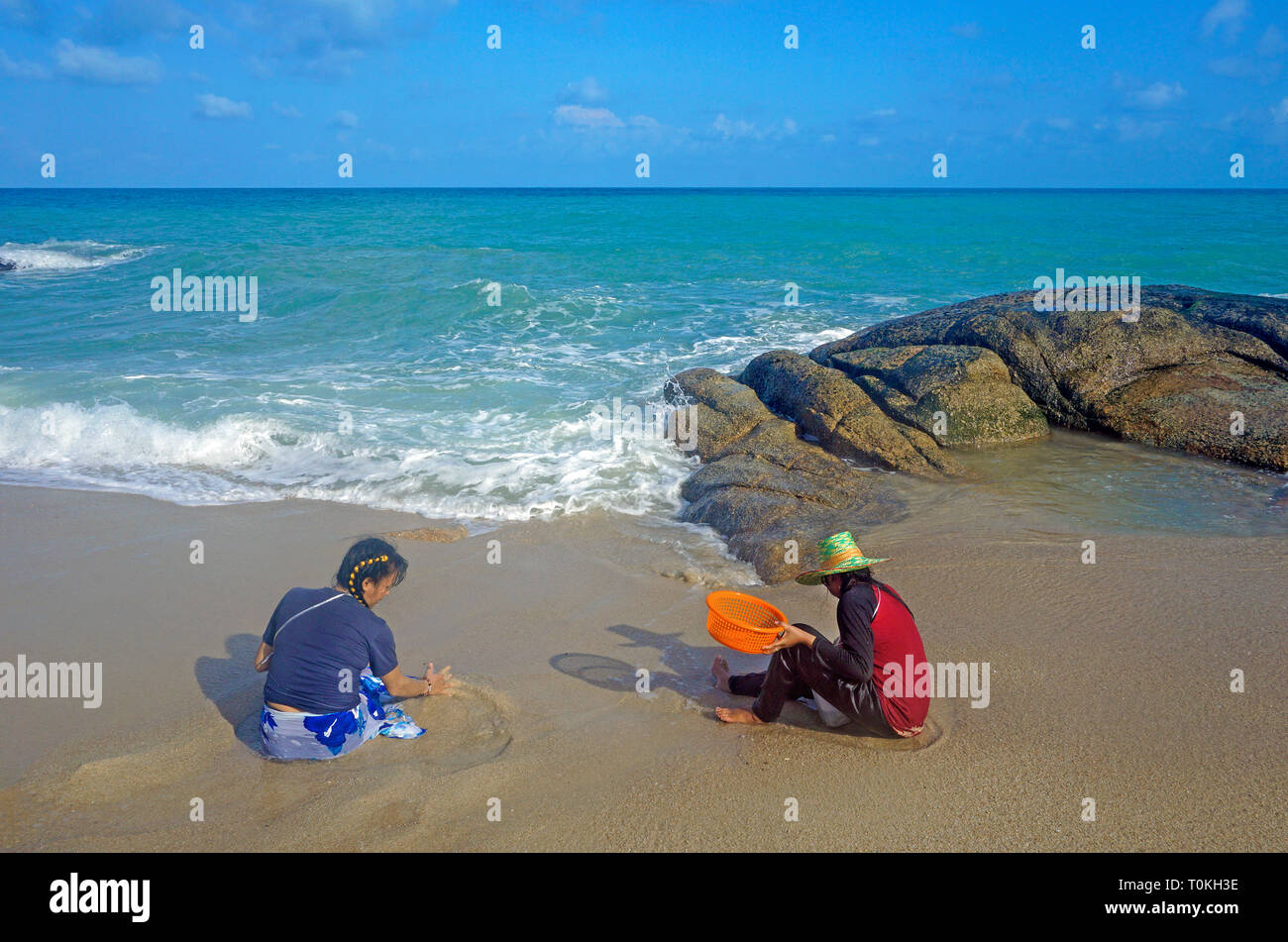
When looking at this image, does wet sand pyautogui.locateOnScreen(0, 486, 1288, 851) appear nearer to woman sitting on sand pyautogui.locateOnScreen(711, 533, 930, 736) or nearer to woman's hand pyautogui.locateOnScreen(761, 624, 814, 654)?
woman sitting on sand pyautogui.locateOnScreen(711, 533, 930, 736)

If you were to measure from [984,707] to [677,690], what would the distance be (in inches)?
62.6

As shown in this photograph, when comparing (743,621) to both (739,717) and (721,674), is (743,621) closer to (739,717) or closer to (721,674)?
(721,674)

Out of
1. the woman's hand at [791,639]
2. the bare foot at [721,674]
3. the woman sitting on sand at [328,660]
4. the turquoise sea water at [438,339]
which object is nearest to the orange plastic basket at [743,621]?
the woman's hand at [791,639]

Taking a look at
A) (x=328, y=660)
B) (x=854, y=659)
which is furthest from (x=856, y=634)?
(x=328, y=660)

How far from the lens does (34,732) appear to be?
4.25 metres

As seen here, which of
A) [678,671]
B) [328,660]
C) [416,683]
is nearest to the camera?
[328,660]

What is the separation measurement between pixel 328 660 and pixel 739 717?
1.99 m

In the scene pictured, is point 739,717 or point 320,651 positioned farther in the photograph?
point 739,717

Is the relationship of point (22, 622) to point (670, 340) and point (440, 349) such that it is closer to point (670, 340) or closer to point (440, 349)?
point (440, 349)

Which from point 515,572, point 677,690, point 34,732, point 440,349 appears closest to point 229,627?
point 34,732

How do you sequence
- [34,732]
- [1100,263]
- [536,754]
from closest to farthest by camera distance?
[536,754] < [34,732] < [1100,263]

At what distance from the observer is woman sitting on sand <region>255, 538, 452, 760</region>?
3846mm

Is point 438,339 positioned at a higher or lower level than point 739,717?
higher

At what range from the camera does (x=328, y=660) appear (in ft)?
12.6
